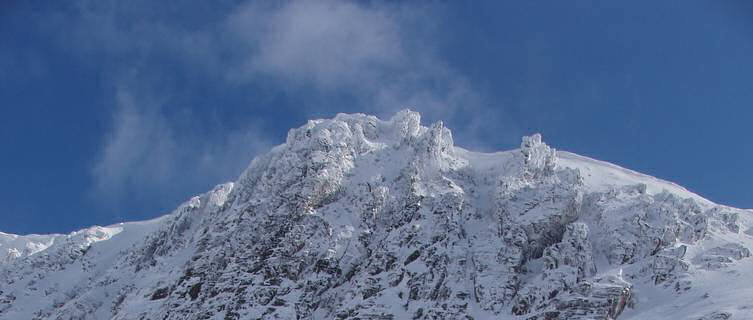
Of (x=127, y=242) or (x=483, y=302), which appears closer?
(x=483, y=302)

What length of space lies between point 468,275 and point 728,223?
3315 centimetres

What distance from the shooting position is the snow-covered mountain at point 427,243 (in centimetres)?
9750

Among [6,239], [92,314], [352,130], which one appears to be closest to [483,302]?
[352,130]

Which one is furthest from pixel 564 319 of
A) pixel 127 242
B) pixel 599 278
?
pixel 127 242

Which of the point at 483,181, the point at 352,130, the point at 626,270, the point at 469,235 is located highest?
the point at 352,130

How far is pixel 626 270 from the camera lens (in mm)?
98688

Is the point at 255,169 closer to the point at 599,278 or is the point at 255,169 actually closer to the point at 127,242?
the point at 127,242

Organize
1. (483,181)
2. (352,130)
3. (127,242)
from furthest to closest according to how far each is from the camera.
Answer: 1. (127,242)
2. (352,130)
3. (483,181)

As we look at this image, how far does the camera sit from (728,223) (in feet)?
359

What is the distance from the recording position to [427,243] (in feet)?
355

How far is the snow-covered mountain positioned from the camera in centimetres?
9750

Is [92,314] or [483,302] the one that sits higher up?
[92,314]

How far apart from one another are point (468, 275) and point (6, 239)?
4679 inches

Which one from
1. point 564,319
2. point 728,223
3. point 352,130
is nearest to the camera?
point 564,319
